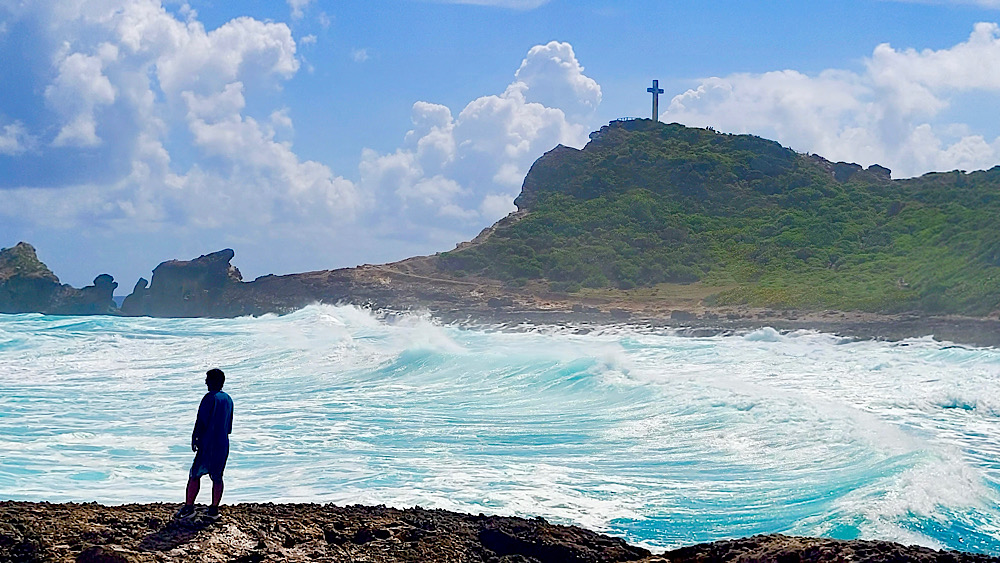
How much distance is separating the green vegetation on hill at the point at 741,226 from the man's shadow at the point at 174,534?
1244 inches

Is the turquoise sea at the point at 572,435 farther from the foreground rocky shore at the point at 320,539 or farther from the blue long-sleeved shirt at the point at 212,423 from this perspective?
the blue long-sleeved shirt at the point at 212,423

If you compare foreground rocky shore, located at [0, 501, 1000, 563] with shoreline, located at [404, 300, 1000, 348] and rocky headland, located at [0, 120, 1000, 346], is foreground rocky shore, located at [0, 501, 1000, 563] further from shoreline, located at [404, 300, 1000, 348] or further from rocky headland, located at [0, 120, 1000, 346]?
rocky headland, located at [0, 120, 1000, 346]

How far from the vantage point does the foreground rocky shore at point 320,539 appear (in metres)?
5.89

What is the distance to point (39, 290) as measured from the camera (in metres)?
54.5

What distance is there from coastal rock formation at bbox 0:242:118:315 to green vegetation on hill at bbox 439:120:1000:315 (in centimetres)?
2131

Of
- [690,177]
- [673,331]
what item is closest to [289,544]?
[673,331]

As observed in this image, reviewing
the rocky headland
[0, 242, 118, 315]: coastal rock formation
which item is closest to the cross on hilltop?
the rocky headland

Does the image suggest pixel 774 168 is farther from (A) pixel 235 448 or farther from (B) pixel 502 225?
(A) pixel 235 448

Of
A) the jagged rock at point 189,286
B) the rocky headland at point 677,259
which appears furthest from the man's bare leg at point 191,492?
the jagged rock at point 189,286

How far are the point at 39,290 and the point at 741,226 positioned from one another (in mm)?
38287

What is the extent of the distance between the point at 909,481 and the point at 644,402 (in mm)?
6442

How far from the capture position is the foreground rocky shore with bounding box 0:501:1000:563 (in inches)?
232

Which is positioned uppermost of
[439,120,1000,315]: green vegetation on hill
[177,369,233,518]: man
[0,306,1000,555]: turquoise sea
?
[439,120,1000,315]: green vegetation on hill

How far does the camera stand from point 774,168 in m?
59.3
